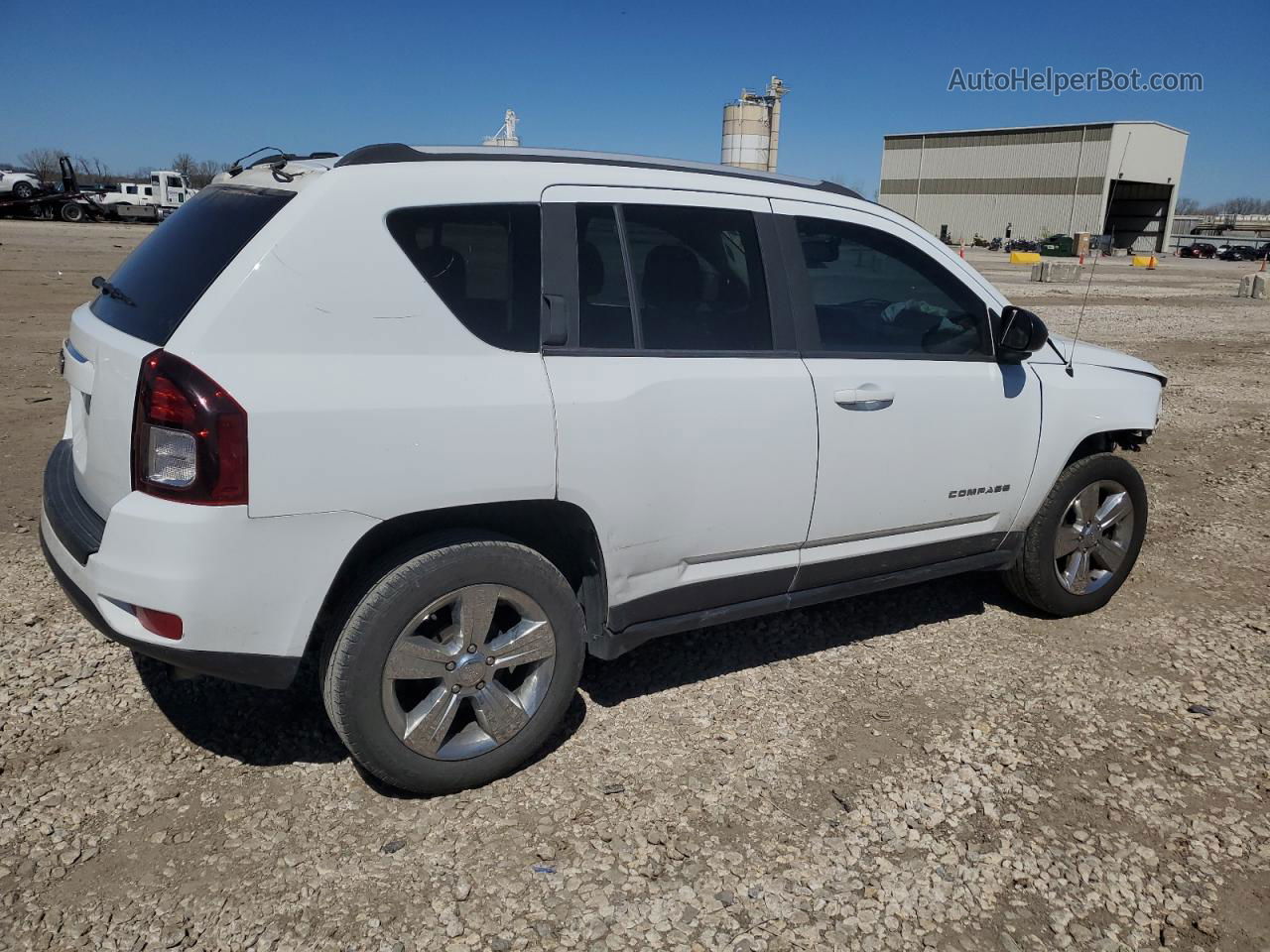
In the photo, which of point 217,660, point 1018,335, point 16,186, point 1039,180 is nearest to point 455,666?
point 217,660

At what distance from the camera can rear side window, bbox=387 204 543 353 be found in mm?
2824

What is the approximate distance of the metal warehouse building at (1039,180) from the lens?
69.6m

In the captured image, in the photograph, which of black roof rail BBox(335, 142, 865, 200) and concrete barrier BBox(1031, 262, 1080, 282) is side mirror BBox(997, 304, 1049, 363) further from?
concrete barrier BBox(1031, 262, 1080, 282)

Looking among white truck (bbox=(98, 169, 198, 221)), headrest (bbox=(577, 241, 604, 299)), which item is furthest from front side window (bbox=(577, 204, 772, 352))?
white truck (bbox=(98, 169, 198, 221))

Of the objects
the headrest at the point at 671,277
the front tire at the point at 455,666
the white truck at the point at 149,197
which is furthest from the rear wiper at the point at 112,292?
the white truck at the point at 149,197

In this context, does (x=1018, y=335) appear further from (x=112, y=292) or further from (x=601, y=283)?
(x=112, y=292)

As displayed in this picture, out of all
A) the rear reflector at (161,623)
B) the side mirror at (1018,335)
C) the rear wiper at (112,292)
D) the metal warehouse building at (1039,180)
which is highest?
the metal warehouse building at (1039,180)

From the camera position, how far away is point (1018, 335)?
3.85m

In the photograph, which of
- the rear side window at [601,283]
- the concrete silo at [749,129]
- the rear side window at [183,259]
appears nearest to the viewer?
the rear side window at [183,259]

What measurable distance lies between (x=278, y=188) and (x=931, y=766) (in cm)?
291

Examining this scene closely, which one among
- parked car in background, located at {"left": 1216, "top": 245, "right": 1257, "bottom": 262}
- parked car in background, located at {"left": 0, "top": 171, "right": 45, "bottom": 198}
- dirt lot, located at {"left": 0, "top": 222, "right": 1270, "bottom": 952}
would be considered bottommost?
dirt lot, located at {"left": 0, "top": 222, "right": 1270, "bottom": 952}

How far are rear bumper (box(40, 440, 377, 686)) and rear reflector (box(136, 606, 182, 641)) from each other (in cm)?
2

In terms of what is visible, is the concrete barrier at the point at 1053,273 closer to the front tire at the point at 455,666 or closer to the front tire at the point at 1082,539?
the front tire at the point at 1082,539

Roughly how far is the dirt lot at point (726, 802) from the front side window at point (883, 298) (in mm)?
1398
